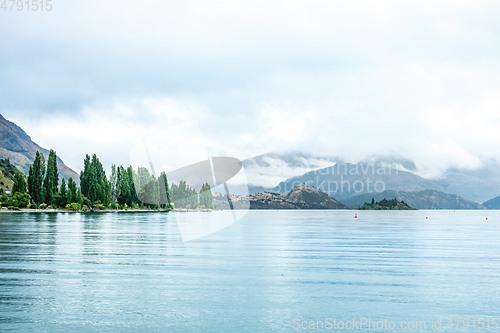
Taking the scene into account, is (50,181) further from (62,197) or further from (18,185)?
(18,185)

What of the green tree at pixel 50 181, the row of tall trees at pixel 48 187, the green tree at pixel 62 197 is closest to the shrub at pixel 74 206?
the row of tall trees at pixel 48 187

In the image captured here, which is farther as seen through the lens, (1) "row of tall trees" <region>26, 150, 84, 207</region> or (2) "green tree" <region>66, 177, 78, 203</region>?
(2) "green tree" <region>66, 177, 78, 203</region>

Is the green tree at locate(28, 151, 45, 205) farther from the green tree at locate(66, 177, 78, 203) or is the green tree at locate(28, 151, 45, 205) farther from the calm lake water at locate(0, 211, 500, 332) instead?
the calm lake water at locate(0, 211, 500, 332)

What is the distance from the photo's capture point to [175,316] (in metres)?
20.7

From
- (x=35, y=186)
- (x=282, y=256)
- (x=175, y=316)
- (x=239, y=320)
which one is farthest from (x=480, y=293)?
(x=35, y=186)

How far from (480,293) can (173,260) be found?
78.6ft

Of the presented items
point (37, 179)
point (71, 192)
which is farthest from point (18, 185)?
point (71, 192)

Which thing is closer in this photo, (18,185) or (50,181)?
(18,185)

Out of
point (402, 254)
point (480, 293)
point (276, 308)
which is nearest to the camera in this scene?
point (276, 308)

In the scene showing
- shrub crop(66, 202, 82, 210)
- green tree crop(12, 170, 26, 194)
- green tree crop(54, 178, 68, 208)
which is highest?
green tree crop(12, 170, 26, 194)

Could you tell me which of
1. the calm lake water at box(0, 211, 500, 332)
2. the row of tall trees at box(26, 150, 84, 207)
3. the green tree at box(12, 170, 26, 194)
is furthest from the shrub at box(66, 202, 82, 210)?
the calm lake water at box(0, 211, 500, 332)

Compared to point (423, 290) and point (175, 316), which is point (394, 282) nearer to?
point (423, 290)

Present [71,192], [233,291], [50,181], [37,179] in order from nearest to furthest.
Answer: [233,291]
[37,179]
[50,181]
[71,192]

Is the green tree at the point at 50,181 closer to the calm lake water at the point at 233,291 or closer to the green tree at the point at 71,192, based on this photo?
the green tree at the point at 71,192
